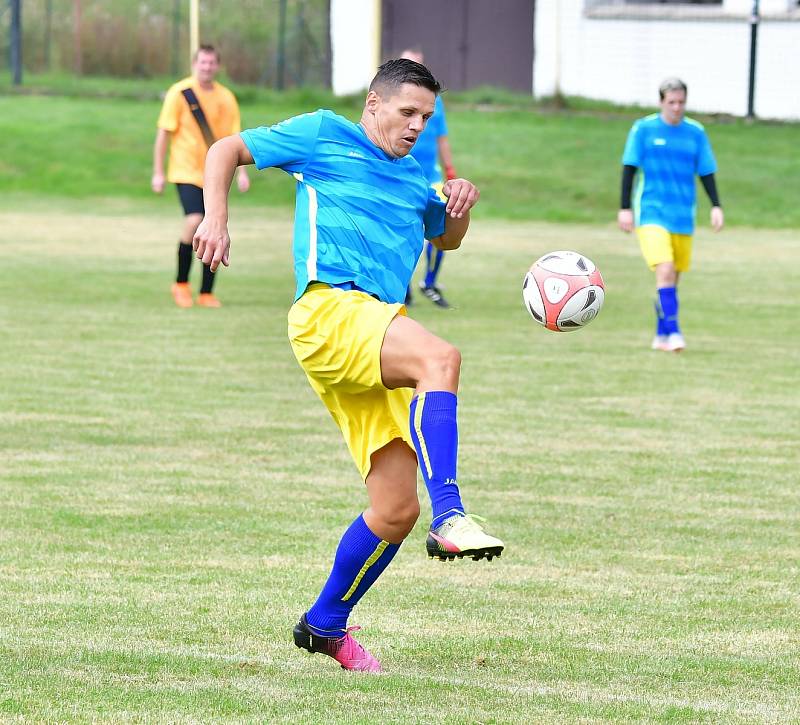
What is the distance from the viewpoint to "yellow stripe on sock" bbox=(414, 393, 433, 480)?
15.8ft

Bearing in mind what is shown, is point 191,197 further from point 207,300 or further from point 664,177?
point 664,177

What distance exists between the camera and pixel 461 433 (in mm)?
9828

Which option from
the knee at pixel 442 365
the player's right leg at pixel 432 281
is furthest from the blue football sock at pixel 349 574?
the player's right leg at pixel 432 281

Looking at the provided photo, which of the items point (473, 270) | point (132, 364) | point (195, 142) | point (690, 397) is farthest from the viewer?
point (473, 270)

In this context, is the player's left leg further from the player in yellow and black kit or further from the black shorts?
the black shorts

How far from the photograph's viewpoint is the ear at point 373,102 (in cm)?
541

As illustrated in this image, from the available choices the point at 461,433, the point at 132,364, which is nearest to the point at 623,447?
the point at 461,433

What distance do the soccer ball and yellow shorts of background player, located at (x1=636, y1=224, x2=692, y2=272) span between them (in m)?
6.95

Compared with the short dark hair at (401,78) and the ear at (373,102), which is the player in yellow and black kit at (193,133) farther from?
the short dark hair at (401,78)

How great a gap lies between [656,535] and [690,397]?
3932 mm

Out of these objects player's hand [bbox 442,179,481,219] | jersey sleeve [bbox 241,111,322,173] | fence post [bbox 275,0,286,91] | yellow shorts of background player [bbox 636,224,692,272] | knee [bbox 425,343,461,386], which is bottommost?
yellow shorts of background player [bbox 636,224,692,272]

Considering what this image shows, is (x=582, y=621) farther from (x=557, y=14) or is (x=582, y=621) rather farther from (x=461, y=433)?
(x=557, y=14)

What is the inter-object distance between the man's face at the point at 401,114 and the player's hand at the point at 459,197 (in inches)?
8.0

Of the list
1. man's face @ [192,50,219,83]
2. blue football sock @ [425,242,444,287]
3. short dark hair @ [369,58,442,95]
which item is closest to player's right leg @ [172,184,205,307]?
man's face @ [192,50,219,83]
